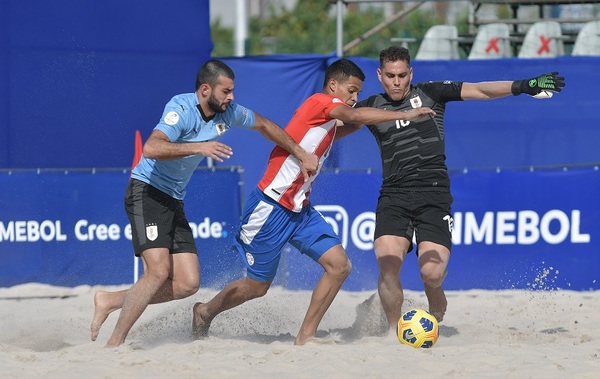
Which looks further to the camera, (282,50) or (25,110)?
(282,50)

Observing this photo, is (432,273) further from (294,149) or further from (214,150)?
(214,150)

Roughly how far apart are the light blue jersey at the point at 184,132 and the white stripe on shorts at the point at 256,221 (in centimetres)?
49

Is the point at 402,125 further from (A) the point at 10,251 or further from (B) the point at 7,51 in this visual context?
(B) the point at 7,51

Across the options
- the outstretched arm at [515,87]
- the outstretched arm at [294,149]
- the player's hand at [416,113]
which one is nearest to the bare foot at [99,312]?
the outstretched arm at [294,149]

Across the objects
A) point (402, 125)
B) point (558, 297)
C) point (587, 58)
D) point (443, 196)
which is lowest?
point (558, 297)

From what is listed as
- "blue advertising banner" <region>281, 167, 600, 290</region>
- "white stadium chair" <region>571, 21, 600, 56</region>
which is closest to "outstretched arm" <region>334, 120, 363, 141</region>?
"blue advertising banner" <region>281, 167, 600, 290</region>

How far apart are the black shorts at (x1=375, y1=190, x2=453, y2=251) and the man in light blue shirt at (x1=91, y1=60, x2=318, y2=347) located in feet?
2.19

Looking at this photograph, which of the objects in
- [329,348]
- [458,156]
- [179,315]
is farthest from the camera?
[458,156]

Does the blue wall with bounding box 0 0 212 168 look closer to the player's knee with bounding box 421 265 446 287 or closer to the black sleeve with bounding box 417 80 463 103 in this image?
the black sleeve with bounding box 417 80 463 103

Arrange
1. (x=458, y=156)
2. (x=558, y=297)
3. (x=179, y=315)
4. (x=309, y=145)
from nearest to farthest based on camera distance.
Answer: (x=309, y=145), (x=179, y=315), (x=558, y=297), (x=458, y=156)

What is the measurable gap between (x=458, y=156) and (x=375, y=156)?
3.08 ft

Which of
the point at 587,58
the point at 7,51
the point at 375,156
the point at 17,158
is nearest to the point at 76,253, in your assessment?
the point at 17,158

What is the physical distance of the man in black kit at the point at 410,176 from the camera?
6836mm

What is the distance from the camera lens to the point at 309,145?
677 centimetres
